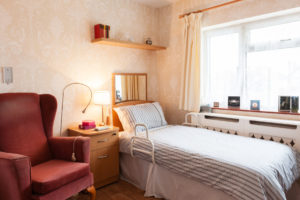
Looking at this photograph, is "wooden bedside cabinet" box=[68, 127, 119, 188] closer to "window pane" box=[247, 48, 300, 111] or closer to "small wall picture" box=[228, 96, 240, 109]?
"small wall picture" box=[228, 96, 240, 109]

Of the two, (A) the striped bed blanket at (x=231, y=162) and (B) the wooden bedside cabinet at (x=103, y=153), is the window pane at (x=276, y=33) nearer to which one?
(A) the striped bed blanket at (x=231, y=162)

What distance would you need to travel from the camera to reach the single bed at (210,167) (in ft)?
5.56

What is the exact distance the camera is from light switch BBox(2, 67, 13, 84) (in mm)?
2303

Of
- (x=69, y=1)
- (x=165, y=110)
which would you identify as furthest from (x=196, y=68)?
(x=69, y=1)

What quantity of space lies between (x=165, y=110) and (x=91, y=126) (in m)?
1.58

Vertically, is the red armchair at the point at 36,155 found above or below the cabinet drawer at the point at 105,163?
above

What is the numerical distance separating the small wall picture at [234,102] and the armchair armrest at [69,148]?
2.08 metres

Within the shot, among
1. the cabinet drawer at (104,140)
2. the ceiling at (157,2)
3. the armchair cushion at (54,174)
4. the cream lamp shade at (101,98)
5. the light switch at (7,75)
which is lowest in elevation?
the armchair cushion at (54,174)

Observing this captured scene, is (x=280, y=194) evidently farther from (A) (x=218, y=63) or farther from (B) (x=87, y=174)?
(A) (x=218, y=63)

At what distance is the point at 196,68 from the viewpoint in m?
3.32

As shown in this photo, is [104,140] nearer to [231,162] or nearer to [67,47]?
[67,47]

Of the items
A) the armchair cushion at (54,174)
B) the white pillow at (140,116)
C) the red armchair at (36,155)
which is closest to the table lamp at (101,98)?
the white pillow at (140,116)

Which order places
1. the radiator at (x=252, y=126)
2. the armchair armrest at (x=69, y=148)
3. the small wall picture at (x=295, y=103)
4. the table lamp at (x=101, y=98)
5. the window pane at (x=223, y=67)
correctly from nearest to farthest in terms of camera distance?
1. the armchair armrest at (x=69, y=148)
2. the radiator at (x=252, y=126)
3. the small wall picture at (x=295, y=103)
4. the table lamp at (x=101, y=98)
5. the window pane at (x=223, y=67)

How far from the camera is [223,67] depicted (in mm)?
3311
